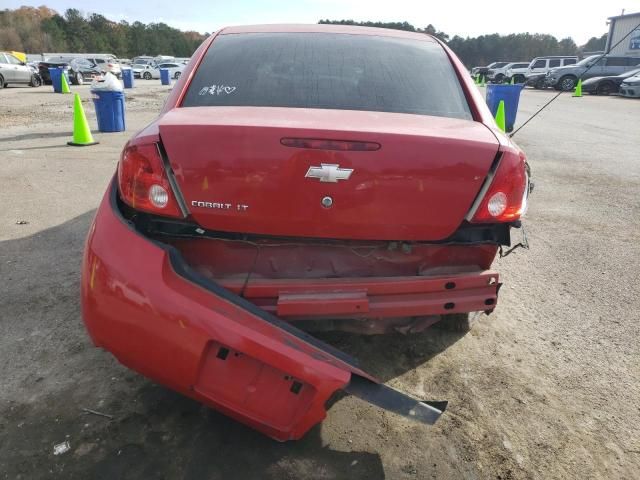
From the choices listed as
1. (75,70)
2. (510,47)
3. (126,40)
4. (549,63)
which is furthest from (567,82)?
(126,40)

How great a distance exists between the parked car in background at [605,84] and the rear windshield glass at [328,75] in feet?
90.9

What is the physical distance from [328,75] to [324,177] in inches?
37.5

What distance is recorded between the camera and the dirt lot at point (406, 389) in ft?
6.99

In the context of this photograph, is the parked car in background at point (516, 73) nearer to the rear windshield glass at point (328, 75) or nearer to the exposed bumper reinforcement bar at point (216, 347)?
the rear windshield glass at point (328, 75)

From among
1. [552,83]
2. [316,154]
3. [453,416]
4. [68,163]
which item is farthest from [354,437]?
[552,83]

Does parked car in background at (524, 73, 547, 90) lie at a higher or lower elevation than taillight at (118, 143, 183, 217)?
lower

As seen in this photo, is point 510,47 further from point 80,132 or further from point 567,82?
point 80,132

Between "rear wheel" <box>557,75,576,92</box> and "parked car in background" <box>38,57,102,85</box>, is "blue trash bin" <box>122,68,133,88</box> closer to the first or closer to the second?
"parked car in background" <box>38,57,102,85</box>

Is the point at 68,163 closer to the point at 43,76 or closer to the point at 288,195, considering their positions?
the point at 288,195

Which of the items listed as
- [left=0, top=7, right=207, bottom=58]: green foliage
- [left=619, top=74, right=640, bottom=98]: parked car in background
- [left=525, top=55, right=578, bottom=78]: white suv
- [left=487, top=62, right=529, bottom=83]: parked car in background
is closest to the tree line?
[left=0, top=7, right=207, bottom=58]: green foliage

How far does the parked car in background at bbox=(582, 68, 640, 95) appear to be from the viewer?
25.7 metres

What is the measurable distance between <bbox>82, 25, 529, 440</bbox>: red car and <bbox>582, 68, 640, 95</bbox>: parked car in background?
93.3 feet

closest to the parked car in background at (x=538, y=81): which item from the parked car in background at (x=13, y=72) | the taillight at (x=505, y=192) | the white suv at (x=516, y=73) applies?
the white suv at (x=516, y=73)

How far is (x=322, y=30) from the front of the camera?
3236 mm
